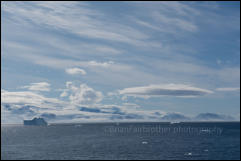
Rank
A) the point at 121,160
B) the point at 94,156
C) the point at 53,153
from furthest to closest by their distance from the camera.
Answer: the point at 53,153, the point at 94,156, the point at 121,160

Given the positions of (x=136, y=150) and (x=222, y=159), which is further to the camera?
(x=136, y=150)

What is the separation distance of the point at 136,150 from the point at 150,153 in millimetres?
15122

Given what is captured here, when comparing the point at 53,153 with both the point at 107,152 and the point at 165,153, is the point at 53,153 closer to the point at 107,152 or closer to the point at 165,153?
the point at 107,152

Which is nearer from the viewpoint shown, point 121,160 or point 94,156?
point 121,160

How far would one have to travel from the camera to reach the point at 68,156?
5915 inches

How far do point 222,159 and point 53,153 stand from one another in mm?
97000

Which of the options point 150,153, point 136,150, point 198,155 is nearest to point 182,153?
point 198,155

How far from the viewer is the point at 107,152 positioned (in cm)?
16100

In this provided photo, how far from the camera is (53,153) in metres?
160

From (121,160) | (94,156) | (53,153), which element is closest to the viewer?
(121,160)

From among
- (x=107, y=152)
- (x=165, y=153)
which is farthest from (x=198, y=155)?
(x=107, y=152)

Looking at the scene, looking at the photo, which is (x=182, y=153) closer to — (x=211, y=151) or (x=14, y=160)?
(x=211, y=151)

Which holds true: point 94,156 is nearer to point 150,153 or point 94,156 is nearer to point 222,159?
point 150,153

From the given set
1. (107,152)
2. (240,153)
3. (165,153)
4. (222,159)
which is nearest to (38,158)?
(107,152)
